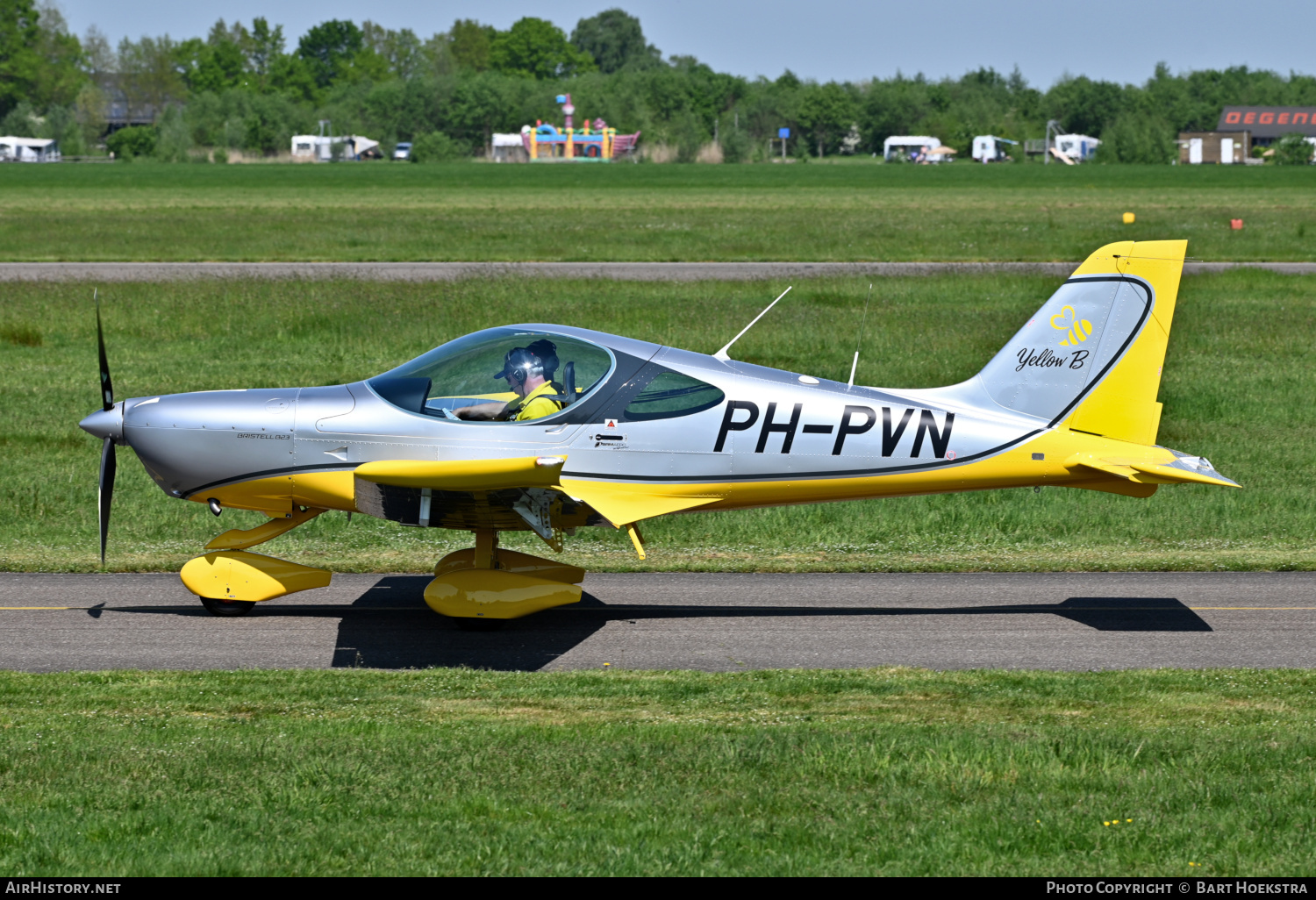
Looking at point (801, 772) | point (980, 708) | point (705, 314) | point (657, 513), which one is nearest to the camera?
point (801, 772)

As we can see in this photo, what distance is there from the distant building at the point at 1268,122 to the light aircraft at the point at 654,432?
515 ft

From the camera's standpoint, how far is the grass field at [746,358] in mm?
12414

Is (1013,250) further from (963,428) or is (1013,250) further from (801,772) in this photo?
(801,772)

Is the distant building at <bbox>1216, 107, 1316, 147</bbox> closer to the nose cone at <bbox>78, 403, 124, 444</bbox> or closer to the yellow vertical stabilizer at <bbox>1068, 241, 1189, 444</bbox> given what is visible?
the yellow vertical stabilizer at <bbox>1068, 241, 1189, 444</bbox>

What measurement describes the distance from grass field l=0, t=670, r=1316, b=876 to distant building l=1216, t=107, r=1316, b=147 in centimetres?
15974

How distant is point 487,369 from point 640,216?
4259 cm

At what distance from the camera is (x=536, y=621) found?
33.9ft

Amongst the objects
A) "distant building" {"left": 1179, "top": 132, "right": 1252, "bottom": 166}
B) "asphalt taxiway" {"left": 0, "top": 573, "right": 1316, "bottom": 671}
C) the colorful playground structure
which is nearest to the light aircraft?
"asphalt taxiway" {"left": 0, "top": 573, "right": 1316, "bottom": 671}

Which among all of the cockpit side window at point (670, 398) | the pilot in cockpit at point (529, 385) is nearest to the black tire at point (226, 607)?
the pilot in cockpit at point (529, 385)

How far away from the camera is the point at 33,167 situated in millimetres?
96688

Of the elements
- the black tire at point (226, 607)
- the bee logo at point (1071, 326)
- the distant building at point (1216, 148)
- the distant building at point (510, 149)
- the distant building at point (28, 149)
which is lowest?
the black tire at point (226, 607)

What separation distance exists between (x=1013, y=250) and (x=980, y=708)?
31864 mm

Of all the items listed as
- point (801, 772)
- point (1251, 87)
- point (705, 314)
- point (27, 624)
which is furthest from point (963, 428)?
point (1251, 87)

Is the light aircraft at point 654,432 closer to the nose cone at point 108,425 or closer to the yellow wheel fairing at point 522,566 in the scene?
the nose cone at point 108,425
